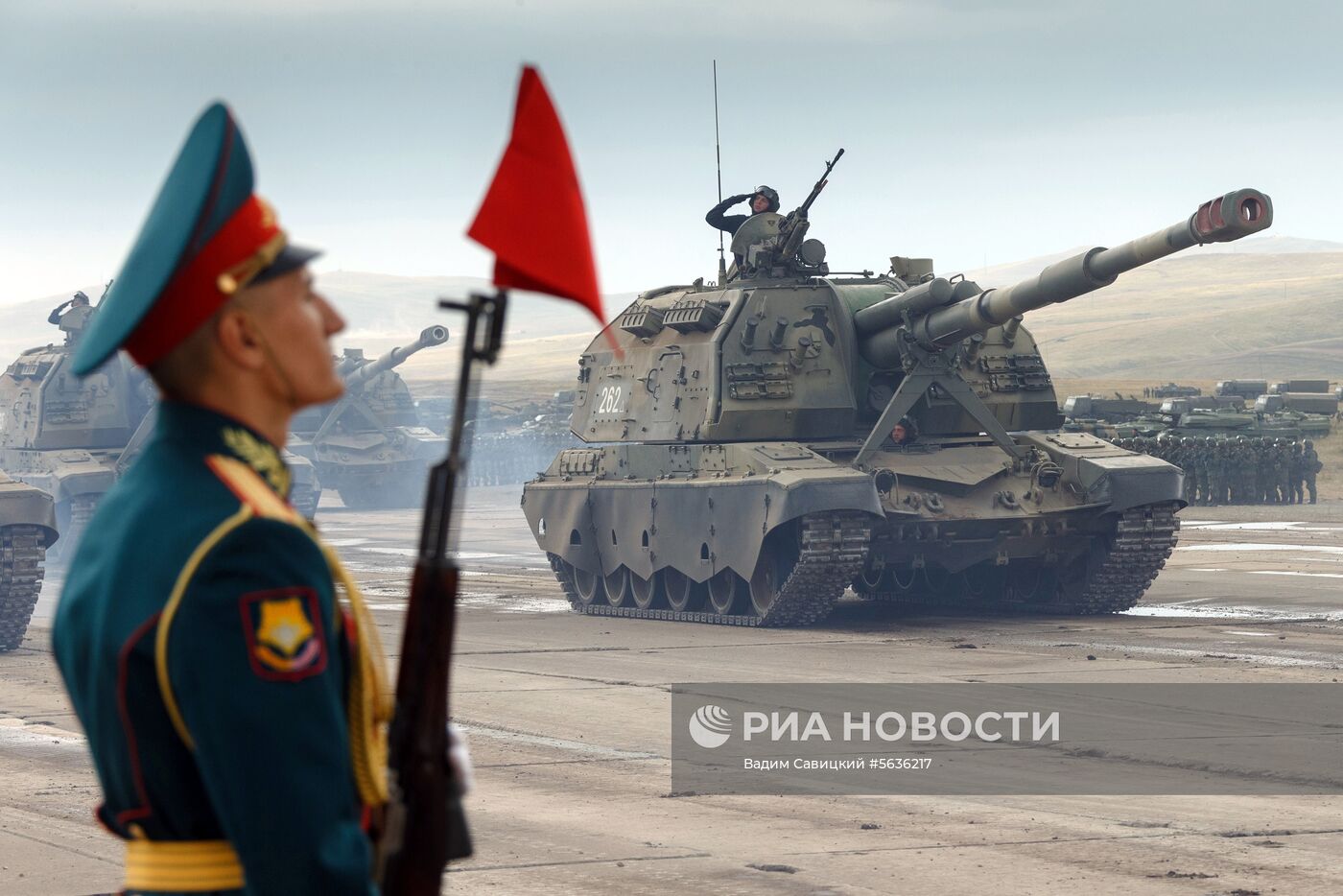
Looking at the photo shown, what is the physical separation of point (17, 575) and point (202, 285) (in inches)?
673

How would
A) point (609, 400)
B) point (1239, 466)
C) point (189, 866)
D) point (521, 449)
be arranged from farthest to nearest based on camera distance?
point (521, 449)
point (1239, 466)
point (609, 400)
point (189, 866)

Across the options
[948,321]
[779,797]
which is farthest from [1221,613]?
[779,797]

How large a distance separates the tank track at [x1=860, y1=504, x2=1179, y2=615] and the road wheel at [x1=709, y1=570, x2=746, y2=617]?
3.11 m

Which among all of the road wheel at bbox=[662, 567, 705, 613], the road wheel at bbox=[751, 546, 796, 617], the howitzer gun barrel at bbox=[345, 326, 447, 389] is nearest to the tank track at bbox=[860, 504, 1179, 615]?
the road wheel at bbox=[751, 546, 796, 617]

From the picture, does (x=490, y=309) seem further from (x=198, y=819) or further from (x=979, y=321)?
(x=979, y=321)

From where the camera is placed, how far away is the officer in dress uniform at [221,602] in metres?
2.32

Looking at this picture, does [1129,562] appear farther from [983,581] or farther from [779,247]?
[779,247]

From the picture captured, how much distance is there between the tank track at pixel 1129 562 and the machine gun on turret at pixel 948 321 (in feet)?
4.17

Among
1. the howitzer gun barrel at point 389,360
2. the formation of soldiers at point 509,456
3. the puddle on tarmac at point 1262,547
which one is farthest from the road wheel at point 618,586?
the formation of soldiers at point 509,456

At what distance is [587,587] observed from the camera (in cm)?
2170

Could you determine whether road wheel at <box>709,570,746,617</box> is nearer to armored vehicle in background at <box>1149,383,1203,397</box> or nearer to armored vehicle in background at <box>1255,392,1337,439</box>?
armored vehicle in background at <box>1255,392,1337,439</box>

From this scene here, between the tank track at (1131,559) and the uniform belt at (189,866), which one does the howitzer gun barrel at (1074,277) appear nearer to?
the tank track at (1131,559)

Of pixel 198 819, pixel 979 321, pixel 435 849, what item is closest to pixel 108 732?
pixel 198 819

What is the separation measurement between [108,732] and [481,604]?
1999cm
